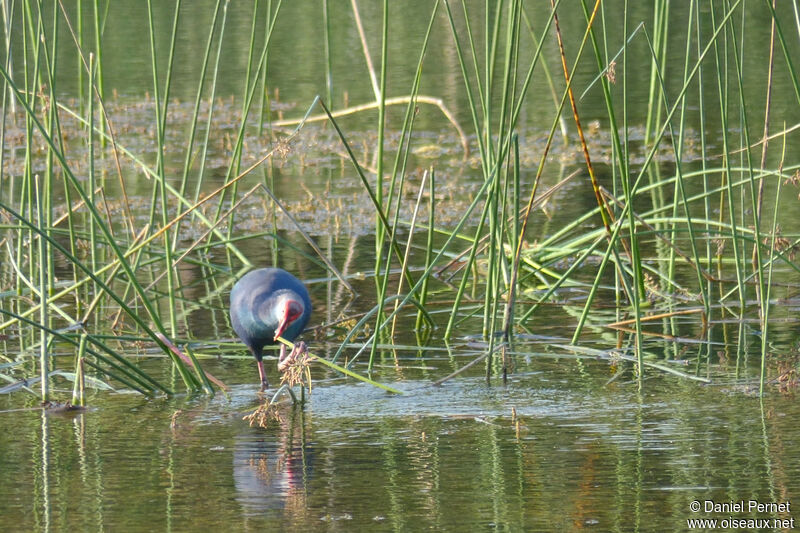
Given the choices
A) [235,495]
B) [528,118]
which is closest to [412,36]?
[528,118]

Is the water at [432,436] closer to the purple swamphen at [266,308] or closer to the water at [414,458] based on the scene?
the water at [414,458]

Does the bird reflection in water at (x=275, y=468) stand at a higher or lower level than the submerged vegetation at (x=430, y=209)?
lower

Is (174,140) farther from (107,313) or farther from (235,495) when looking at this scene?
(235,495)

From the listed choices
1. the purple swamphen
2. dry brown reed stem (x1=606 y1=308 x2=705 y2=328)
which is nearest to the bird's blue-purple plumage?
the purple swamphen

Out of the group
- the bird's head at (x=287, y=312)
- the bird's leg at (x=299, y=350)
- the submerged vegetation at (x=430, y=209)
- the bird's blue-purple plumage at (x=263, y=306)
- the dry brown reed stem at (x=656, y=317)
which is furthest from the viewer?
the dry brown reed stem at (x=656, y=317)

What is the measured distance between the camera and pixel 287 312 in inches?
144

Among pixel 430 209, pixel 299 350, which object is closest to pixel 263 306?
pixel 299 350

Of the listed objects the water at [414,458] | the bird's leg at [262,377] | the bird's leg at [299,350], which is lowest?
the water at [414,458]

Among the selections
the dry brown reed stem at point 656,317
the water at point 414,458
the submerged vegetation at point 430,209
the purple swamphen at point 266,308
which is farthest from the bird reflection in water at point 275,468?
the dry brown reed stem at point 656,317

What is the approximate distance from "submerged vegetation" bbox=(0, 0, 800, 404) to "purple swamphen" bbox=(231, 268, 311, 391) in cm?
18

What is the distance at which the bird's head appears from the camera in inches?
144

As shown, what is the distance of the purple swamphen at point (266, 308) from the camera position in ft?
12.3

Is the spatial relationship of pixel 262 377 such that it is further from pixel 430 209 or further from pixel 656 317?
pixel 656 317

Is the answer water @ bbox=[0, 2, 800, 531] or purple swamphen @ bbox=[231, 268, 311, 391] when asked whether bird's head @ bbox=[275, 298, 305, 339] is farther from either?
water @ bbox=[0, 2, 800, 531]
